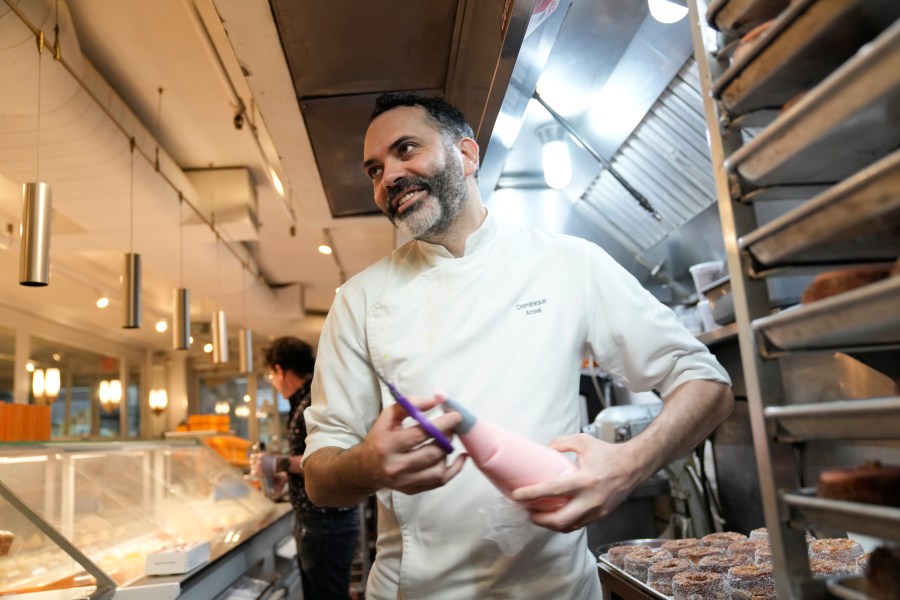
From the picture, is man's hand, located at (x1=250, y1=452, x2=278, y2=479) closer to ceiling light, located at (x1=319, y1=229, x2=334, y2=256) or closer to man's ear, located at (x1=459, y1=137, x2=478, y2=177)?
man's ear, located at (x1=459, y1=137, x2=478, y2=177)

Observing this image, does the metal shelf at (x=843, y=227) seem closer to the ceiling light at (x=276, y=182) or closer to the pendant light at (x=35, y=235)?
the pendant light at (x=35, y=235)

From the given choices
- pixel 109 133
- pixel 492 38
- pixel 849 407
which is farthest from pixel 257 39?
pixel 849 407

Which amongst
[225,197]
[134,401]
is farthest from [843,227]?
[134,401]

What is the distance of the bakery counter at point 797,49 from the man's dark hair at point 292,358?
3.40m

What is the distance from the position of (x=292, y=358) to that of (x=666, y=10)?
2781 mm

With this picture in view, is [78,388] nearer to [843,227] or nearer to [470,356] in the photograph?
[470,356]

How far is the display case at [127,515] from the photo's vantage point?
7.66 ft

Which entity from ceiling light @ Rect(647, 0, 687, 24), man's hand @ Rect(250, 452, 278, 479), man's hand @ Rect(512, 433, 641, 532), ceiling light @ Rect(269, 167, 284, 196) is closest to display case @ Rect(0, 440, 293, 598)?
man's hand @ Rect(250, 452, 278, 479)

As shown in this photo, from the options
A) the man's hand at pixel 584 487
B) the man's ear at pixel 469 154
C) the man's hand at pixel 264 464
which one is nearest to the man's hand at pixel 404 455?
the man's hand at pixel 584 487

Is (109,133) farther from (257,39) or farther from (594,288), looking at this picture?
(594,288)

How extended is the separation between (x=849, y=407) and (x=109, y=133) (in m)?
4.13

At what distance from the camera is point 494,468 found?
0.90 metres

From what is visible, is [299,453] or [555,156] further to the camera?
[299,453]

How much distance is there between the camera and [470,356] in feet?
4.57
